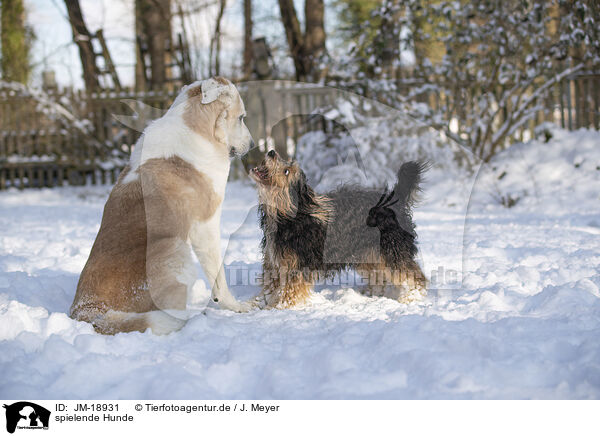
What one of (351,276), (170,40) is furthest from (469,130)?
(170,40)

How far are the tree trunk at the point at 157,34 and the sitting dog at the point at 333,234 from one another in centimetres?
1121

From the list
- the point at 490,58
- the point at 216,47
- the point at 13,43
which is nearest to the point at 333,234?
the point at 490,58

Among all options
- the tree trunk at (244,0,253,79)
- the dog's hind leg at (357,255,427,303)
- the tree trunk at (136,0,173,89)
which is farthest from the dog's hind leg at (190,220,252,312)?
the tree trunk at (136,0,173,89)

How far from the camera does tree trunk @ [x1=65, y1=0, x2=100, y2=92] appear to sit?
46.5 feet

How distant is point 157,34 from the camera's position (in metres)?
13.7

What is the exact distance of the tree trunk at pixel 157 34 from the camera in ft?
43.8

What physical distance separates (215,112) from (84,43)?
44.2ft

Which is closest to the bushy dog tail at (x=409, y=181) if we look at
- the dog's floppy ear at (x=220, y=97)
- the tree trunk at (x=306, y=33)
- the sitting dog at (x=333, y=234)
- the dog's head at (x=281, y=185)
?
the sitting dog at (x=333, y=234)

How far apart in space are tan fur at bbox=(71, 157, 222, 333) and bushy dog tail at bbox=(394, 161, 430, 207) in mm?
1349

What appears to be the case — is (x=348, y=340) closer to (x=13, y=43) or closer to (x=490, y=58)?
(x=490, y=58)

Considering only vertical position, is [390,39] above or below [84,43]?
below

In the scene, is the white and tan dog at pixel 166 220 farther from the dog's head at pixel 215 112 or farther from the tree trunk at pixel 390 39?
the tree trunk at pixel 390 39
